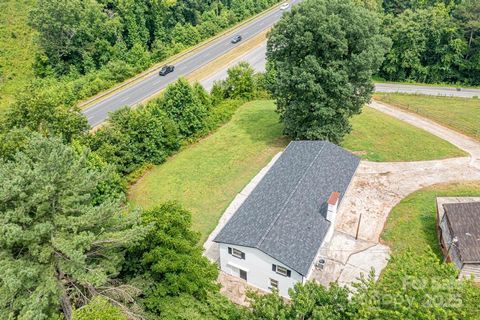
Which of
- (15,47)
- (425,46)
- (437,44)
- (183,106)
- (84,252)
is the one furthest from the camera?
(425,46)

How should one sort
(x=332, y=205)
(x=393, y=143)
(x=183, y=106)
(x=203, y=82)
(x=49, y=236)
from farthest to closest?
(x=203, y=82), (x=183, y=106), (x=393, y=143), (x=332, y=205), (x=49, y=236)

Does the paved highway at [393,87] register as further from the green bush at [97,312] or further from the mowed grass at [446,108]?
the green bush at [97,312]

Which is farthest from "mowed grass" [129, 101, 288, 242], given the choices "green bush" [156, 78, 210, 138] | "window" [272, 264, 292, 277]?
"window" [272, 264, 292, 277]

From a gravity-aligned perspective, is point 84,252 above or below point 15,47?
below

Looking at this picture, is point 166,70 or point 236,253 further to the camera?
point 166,70

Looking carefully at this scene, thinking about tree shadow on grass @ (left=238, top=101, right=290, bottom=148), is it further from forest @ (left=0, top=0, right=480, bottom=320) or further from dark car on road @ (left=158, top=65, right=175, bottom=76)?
dark car on road @ (left=158, top=65, right=175, bottom=76)

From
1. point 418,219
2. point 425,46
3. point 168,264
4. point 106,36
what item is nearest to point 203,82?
point 106,36

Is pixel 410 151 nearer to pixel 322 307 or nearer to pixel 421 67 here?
pixel 322 307

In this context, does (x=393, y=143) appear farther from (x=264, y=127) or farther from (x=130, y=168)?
(x=130, y=168)
